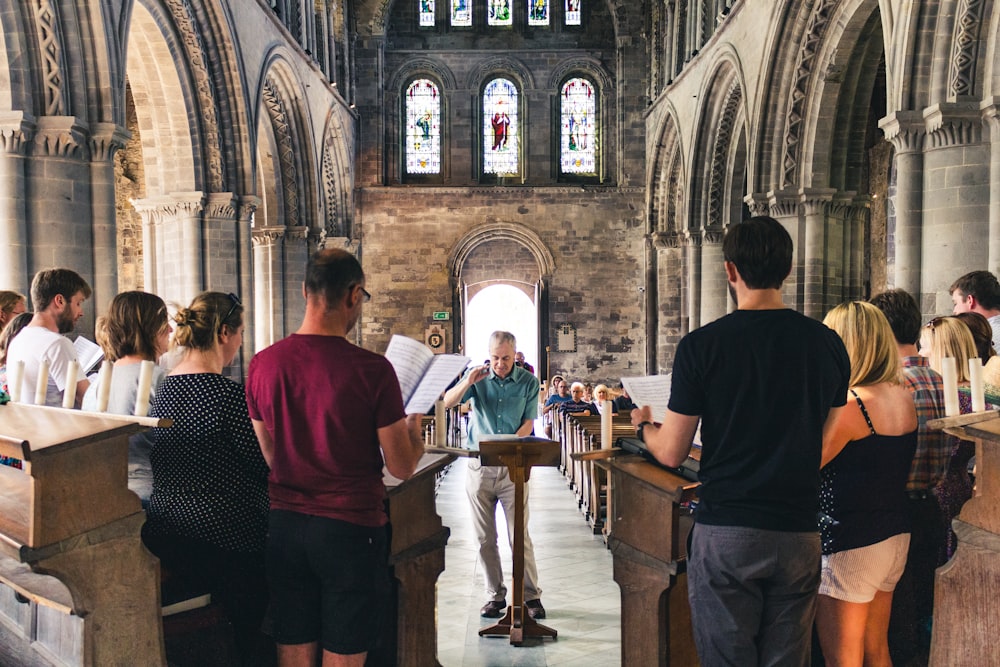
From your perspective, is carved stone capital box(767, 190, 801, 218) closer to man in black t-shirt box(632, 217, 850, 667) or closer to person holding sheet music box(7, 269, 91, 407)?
person holding sheet music box(7, 269, 91, 407)

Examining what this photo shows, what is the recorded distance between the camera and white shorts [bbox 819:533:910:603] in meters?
2.82

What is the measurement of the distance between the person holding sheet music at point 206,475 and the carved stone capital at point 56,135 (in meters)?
5.25

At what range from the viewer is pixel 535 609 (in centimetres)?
514

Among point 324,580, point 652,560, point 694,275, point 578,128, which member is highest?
point 578,128

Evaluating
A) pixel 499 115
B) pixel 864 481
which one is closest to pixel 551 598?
A: pixel 864 481

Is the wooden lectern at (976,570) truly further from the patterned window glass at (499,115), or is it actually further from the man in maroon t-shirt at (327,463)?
the patterned window glass at (499,115)

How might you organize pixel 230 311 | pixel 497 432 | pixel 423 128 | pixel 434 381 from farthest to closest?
1. pixel 423 128
2. pixel 497 432
3. pixel 434 381
4. pixel 230 311

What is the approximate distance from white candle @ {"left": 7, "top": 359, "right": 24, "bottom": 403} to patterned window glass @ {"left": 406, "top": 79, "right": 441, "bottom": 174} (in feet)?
61.6

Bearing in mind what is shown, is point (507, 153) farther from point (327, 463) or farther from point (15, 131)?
point (327, 463)

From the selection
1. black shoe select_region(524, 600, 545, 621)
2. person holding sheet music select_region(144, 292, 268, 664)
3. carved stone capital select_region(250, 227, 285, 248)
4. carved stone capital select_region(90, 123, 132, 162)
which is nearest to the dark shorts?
person holding sheet music select_region(144, 292, 268, 664)

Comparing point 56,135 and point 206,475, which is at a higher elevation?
point 56,135

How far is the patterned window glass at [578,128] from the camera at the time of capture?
21.7 m

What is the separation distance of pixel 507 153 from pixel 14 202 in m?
15.6

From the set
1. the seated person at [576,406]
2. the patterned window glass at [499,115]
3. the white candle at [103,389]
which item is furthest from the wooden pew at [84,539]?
the patterned window glass at [499,115]
